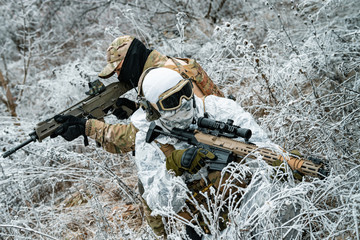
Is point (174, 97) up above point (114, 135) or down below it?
above

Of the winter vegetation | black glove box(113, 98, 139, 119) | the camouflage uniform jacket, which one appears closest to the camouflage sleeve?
the camouflage uniform jacket

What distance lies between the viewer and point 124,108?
12.8 ft

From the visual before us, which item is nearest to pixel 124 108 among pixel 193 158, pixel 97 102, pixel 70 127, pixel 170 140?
pixel 97 102

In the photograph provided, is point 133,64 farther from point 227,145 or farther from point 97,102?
point 227,145

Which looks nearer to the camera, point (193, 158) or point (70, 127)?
point (193, 158)

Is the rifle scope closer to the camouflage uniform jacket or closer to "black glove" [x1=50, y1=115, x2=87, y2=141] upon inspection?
the camouflage uniform jacket

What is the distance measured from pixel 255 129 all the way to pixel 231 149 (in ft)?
1.32

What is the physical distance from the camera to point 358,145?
2.52 meters

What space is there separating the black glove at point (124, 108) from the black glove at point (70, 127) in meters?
0.53

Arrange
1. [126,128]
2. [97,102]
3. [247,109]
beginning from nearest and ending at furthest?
[126,128]
[97,102]
[247,109]

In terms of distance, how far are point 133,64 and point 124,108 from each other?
0.52m

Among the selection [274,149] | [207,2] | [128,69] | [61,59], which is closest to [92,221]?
[128,69]

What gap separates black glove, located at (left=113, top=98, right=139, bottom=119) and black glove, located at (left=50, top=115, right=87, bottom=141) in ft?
1.75

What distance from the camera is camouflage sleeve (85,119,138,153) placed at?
10.2 ft
